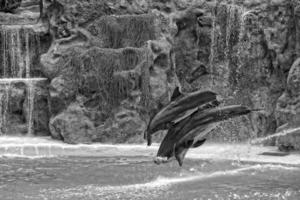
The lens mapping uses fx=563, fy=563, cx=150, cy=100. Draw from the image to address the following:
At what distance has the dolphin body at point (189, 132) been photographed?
7.71 metres

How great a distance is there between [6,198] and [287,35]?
38.7ft

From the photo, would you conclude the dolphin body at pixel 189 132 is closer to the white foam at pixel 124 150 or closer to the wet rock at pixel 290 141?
the white foam at pixel 124 150

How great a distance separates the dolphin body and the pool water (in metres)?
→ 1.19

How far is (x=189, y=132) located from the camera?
307 inches

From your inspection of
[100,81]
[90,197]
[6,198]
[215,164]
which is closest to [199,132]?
[90,197]

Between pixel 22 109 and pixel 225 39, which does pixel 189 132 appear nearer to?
pixel 22 109

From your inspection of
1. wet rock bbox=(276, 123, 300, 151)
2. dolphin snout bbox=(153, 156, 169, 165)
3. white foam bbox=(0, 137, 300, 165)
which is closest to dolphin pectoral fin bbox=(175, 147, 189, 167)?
dolphin snout bbox=(153, 156, 169, 165)

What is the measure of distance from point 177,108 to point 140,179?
3031 millimetres

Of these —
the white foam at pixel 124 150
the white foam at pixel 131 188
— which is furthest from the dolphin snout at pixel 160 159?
the white foam at pixel 124 150

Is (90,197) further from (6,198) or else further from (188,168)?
(188,168)

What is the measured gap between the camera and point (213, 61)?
19766mm

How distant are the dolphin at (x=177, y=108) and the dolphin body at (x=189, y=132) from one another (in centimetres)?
11

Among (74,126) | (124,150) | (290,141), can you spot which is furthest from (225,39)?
(124,150)

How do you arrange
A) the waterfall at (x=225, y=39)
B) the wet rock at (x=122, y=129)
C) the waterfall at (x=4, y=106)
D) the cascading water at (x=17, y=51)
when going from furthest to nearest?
the cascading water at (x=17, y=51) → the waterfall at (x=225, y=39) → the waterfall at (x=4, y=106) → the wet rock at (x=122, y=129)
